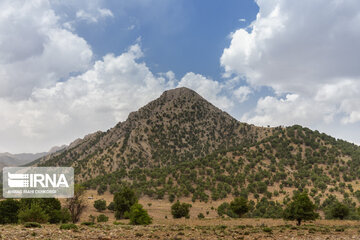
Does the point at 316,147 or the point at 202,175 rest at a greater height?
the point at 316,147

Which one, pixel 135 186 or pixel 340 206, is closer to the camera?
pixel 340 206

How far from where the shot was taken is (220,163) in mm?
123062

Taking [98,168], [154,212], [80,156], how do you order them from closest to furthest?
[154,212] → [98,168] → [80,156]

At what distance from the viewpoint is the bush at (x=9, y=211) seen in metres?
37.1

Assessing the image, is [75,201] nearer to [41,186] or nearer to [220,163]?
[41,186]

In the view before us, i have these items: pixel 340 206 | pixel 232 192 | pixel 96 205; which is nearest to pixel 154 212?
pixel 96 205

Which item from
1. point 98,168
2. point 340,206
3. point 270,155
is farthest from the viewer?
point 98,168

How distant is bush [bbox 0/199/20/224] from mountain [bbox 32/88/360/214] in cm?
6372

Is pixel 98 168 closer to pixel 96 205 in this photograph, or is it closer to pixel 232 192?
pixel 96 205

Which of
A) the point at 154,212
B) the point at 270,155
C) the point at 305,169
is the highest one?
the point at 270,155

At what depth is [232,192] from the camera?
9881 cm

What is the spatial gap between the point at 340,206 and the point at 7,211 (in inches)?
2682

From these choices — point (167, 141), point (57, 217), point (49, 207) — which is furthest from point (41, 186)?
point (167, 141)

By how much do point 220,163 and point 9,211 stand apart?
98.9 metres
